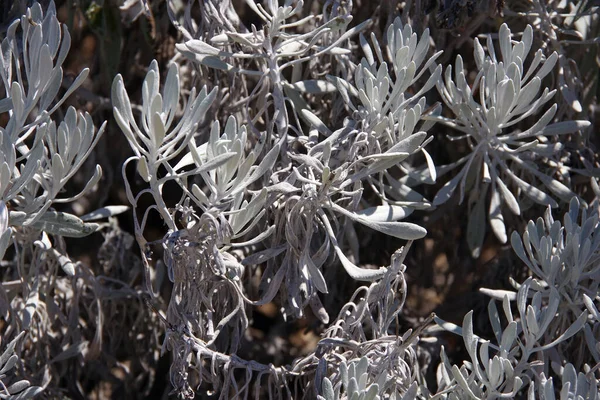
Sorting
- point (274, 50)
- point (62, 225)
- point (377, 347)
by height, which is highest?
point (274, 50)

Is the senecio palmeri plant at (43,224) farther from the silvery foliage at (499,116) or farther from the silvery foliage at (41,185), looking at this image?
the silvery foliage at (499,116)

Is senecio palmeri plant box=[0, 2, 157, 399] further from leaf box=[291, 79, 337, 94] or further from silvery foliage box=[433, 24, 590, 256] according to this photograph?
silvery foliage box=[433, 24, 590, 256]

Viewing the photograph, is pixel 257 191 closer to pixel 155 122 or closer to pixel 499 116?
pixel 155 122

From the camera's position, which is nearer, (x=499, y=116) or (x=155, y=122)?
(x=155, y=122)

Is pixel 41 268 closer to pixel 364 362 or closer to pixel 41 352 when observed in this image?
pixel 41 352

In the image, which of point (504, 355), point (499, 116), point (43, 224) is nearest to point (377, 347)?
point (504, 355)

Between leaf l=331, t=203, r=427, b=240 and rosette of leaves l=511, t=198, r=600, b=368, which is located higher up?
leaf l=331, t=203, r=427, b=240

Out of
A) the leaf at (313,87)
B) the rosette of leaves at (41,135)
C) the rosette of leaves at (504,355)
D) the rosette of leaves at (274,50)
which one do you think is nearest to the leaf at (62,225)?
the rosette of leaves at (41,135)

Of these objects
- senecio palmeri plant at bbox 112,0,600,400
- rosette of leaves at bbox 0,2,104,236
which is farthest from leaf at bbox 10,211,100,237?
senecio palmeri plant at bbox 112,0,600,400

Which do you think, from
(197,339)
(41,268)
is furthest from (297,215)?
(41,268)
